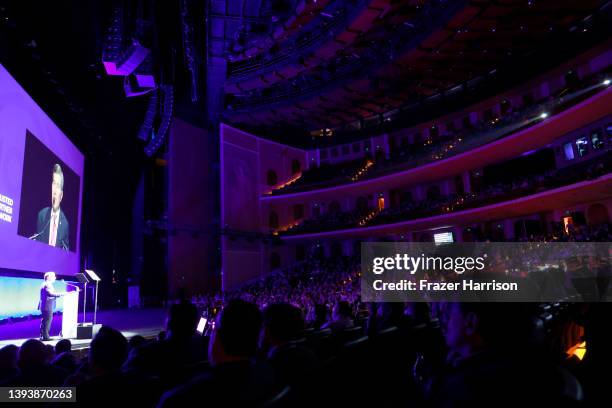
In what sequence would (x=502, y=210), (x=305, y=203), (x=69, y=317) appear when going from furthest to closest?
(x=305, y=203) < (x=502, y=210) < (x=69, y=317)

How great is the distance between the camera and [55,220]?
38.5ft

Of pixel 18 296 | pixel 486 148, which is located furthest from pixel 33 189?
pixel 486 148

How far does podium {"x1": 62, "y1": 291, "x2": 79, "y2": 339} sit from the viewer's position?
943 cm

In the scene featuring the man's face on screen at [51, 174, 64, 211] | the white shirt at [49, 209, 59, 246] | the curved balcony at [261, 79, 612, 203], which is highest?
the curved balcony at [261, 79, 612, 203]

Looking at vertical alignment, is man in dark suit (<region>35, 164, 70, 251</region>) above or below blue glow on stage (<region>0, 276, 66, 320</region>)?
above

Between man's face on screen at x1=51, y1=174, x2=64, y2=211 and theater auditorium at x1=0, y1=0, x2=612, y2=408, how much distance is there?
0.22 metres

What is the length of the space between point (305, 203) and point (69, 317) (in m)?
22.7

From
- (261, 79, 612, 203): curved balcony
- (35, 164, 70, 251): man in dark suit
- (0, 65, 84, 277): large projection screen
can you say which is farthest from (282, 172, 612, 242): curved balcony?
(35, 164, 70, 251): man in dark suit

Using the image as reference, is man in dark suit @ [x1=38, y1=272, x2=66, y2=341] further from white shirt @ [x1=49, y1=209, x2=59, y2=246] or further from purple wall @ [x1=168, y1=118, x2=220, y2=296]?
purple wall @ [x1=168, y1=118, x2=220, y2=296]

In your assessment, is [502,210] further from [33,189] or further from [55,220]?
[33,189]

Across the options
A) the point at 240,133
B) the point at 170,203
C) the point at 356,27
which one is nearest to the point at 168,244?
the point at 170,203

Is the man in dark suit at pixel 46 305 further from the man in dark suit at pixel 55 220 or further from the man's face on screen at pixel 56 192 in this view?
the man's face on screen at pixel 56 192

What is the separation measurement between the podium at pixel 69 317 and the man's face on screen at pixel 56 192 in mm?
3222

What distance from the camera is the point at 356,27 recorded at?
61.1 feet
